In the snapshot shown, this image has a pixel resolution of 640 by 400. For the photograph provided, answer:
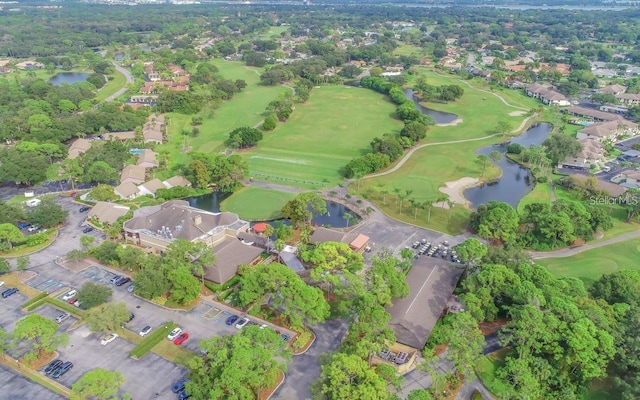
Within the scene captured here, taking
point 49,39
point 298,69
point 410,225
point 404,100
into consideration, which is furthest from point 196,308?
point 49,39

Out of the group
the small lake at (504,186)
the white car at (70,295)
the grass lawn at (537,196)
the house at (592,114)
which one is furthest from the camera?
the house at (592,114)

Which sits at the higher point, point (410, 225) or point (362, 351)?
point (362, 351)

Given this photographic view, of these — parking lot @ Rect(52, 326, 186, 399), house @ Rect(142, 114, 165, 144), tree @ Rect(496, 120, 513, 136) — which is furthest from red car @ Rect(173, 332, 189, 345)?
tree @ Rect(496, 120, 513, 136)

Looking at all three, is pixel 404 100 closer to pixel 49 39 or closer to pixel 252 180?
pixel 252 180

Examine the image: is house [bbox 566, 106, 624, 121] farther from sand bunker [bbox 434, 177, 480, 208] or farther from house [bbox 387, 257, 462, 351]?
house [bbox 387, 257, 462, 351]

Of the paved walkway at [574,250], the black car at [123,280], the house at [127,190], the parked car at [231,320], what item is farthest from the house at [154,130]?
the paved walkway at [574,250]

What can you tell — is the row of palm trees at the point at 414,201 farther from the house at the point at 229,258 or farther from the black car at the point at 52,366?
the black car at the point at 52,366

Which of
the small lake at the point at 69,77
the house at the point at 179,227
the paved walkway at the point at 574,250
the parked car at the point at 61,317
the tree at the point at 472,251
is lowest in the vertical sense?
the small lake at the point at 69,77
